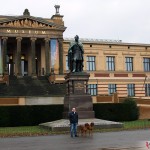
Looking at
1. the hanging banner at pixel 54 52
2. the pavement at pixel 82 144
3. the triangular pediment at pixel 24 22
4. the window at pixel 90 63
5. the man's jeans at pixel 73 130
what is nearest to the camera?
the pavement at pixel 82 144

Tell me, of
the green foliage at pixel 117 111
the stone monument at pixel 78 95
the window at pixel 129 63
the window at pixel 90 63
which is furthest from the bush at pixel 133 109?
the window at pixel 129 63

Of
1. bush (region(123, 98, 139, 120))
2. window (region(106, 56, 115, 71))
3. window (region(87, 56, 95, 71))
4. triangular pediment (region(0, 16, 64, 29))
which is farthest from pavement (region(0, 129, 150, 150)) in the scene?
window (region(106, 56, 115, 71))

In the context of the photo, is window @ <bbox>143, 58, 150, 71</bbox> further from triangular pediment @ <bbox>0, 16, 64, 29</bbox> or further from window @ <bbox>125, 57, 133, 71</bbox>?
triangular pediment @ <bbox>0, 16, 64, 29</bbox>

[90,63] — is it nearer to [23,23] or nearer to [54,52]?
[54,52]

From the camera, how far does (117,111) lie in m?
43.9

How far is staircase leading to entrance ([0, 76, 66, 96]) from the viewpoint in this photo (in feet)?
174

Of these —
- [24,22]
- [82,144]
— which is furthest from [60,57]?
[82,144]

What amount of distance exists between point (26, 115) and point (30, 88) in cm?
1682

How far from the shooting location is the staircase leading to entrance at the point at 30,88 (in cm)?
5300

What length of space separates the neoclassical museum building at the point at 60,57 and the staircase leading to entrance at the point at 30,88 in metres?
1.18

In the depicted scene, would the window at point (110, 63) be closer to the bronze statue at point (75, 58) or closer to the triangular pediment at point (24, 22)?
the triangular pediment at point (24, 22)

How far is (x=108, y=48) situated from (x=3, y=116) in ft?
119

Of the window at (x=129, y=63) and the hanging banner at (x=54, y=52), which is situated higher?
the hanging banner at (x=54, y=52)

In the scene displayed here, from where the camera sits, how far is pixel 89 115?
31.1 m
